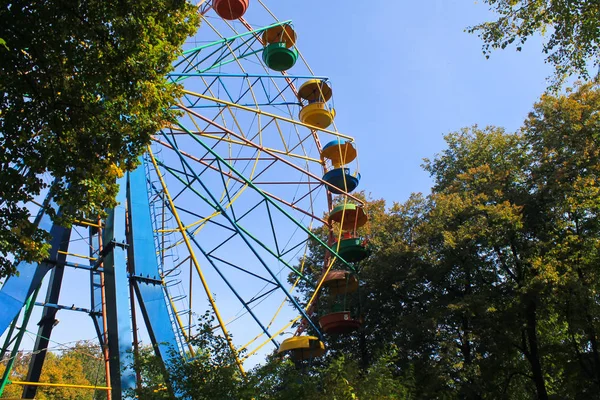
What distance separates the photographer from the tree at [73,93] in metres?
8.31

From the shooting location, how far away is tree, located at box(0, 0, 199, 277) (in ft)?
27.3

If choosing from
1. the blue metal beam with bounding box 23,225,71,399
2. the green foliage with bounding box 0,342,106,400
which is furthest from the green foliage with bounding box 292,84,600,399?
the green foliage with bounding box 0,342,106,400

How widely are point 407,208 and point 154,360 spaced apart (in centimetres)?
1543

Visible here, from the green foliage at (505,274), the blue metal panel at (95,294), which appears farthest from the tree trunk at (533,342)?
the blue metal panel at (95,294)

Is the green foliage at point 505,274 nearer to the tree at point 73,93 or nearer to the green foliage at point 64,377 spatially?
the tree at point 73,93

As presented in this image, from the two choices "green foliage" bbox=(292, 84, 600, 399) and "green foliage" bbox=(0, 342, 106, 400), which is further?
"green foliage" bbox=(0, 342, 106, 400)

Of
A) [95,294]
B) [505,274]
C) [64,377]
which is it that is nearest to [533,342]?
[505,274]

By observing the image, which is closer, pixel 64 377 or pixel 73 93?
pixel 73 93

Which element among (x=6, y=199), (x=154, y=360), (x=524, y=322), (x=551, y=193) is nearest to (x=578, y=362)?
(x=524, y=322)

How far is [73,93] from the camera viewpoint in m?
8.75

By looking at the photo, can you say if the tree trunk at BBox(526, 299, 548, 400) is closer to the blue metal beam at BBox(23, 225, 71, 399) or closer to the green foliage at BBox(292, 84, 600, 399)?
the green foliage at BBox(292, 84, 600, 399)

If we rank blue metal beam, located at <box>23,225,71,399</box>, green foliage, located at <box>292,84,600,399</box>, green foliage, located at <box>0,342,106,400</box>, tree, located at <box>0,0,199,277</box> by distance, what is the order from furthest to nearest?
green foliage, located at <box>0,342,106,400</box>
green foliage, located at <box>292,84,600,399</box>
blue metal beam, located at <box>23,225,71,399</box>
tree, located at <box>0,0,199,277</box>

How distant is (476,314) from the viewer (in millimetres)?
20078

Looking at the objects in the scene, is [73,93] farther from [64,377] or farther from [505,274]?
[64,377]
